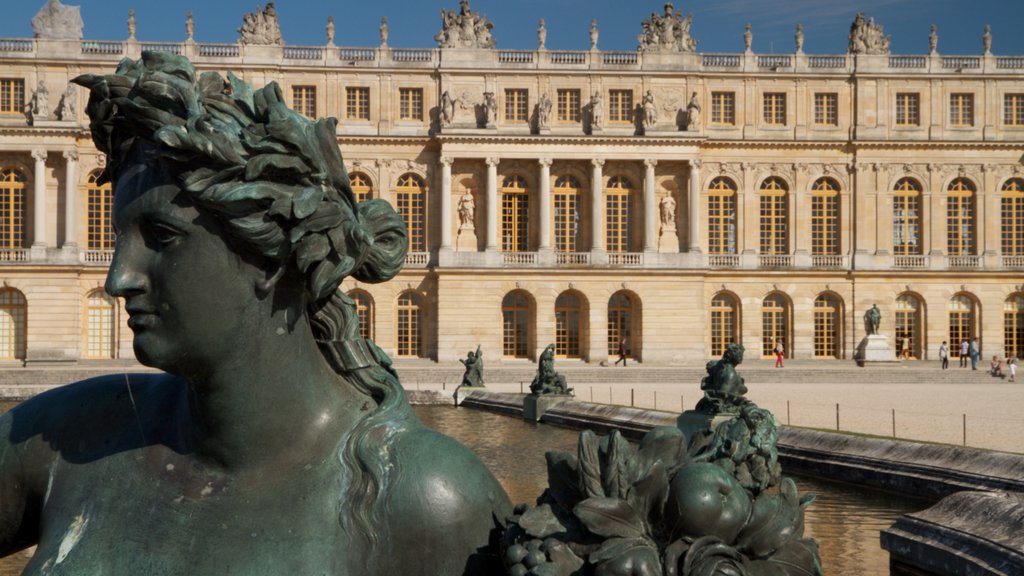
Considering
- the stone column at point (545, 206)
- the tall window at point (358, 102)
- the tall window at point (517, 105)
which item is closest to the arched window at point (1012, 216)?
the stone column at point (545, 206)

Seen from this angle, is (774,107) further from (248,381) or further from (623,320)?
(248,381)

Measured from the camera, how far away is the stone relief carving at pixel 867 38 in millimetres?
45156

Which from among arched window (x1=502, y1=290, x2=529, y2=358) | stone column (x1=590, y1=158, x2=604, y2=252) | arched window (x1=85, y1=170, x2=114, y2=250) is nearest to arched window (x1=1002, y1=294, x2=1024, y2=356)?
stone column (x1=590, y1=158, x2=604, y2=252)

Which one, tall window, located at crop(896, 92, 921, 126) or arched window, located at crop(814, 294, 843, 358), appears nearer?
arched window, located at crop(814, 294, 843, 358)

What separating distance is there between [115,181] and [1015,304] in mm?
48593

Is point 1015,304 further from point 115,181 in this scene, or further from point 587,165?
point 115,181

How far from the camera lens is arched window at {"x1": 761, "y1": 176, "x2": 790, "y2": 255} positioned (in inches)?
1774

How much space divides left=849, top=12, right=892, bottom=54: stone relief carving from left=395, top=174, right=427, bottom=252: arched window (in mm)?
20474

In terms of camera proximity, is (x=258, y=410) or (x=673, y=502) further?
(x=258, y=410)

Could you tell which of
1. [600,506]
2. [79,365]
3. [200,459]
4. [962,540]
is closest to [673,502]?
[600,506]

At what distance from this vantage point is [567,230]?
4466cm

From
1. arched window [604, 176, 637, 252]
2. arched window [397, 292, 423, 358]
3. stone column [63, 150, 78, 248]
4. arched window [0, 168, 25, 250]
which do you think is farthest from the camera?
arched window [604, 176, 637, 252]

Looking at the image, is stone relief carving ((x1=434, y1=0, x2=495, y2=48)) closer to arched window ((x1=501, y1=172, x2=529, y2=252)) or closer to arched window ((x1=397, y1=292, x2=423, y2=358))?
arched window ((x1=501, y1=172, x2=529, y2=252))

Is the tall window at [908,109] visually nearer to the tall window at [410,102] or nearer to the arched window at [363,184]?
the tall window at [410,102]
